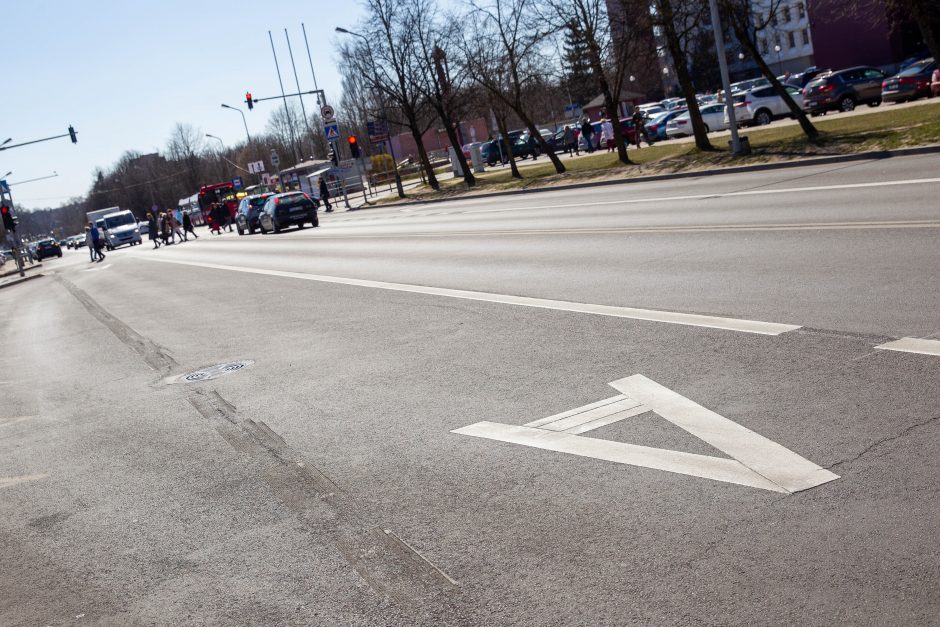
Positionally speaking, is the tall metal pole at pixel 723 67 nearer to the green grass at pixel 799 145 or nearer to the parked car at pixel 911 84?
the green grass at pixel 799 145

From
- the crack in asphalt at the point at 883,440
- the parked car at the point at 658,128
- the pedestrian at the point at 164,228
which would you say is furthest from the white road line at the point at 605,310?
the pedestrian at the point at 164,228

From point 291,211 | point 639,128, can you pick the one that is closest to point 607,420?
point 291,211

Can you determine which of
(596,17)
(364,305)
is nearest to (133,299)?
(364,305)

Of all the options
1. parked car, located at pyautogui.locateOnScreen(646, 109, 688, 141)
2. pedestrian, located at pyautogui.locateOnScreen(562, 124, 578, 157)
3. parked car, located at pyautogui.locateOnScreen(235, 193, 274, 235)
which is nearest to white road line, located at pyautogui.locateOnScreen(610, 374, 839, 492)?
parked car, located at pyautogui.locateOnScreen(235, 193, 274, 235)

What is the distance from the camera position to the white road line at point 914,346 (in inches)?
247

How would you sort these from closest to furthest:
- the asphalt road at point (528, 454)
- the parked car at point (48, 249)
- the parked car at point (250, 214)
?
the asphalt road at point (528, 454) < the parked car at point (250, 214) < the parked car at point (48, 249)

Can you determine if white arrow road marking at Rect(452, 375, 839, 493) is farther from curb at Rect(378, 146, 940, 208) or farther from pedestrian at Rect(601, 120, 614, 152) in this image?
pedestrian at Rect(601, 120, 614, 152)

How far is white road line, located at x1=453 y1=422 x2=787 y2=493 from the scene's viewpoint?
4793mm

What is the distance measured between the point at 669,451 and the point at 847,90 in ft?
126

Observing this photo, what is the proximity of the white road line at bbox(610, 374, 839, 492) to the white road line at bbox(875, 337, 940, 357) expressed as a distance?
60.6 inches

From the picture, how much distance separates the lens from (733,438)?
5297 millimetres

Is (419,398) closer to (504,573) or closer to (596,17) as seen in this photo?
(504,573)

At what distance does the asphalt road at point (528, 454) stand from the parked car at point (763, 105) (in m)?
31.6

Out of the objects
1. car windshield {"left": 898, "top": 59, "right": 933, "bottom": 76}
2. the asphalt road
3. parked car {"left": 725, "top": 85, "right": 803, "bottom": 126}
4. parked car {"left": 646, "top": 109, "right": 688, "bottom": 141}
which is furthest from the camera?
parked car {"left": 646, "top": 109, "right": 688, "bottom": 141}
